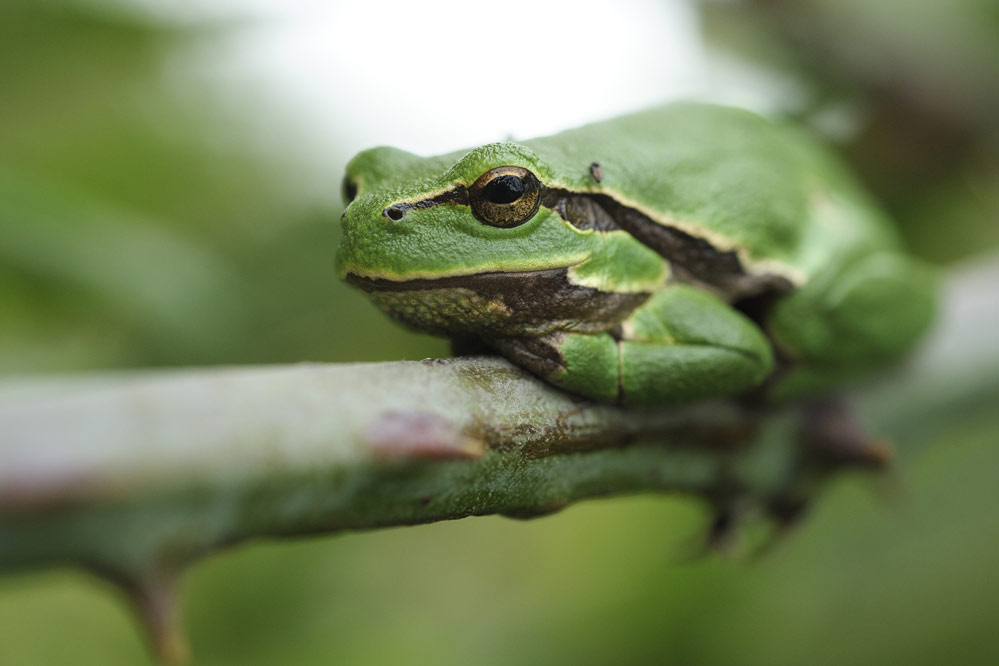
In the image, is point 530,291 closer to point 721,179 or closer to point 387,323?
point 721,179

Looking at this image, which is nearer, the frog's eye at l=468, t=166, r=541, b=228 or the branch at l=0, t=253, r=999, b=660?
the branch at l=0, t=253, r=999, b=660

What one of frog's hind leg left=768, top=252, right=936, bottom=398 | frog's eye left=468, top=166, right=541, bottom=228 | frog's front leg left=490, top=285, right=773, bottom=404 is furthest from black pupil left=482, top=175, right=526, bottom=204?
frog's hind leg left=768, top=252, right=936, bottom=398

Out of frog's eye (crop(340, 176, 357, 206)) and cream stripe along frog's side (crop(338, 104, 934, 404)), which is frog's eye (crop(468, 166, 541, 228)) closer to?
cream stripe along frog's side (crop(338, 104, 934, 404))

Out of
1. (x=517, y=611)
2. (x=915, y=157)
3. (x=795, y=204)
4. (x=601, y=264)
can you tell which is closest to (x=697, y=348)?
(x=601, y=264)

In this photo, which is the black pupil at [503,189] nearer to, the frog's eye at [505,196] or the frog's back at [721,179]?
the frog's eye at [505,196]

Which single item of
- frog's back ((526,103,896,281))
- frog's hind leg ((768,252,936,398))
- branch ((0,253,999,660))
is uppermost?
frog's back ((526,103,896,281))

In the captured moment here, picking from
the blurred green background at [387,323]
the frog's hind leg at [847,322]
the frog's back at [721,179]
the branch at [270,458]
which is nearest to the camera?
the branch at [270,458]

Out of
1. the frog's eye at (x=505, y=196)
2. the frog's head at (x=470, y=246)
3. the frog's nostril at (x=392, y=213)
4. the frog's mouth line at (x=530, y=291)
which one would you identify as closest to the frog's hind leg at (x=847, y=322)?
the frog's mouth line at (x=530, y=291)

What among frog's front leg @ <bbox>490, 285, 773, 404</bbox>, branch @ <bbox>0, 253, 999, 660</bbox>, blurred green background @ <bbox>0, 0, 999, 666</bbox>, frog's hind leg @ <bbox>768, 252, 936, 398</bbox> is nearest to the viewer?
branch @ <bbox>0, 253, 999, 660</bbox>
